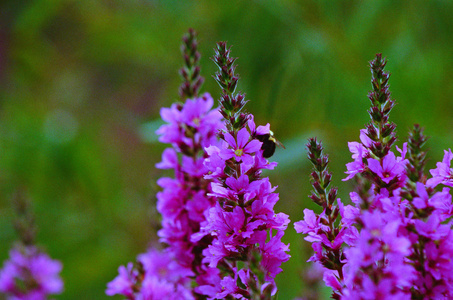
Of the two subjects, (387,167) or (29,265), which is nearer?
(387,167)

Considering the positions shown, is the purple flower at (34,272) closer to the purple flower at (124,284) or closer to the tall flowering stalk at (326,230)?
the purple flower at (124,284)

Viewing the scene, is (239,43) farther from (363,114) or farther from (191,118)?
(191,118)

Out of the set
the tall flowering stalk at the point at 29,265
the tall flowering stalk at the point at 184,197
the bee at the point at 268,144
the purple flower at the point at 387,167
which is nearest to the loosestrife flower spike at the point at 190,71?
the tall flowering stalk at the point at 184,197

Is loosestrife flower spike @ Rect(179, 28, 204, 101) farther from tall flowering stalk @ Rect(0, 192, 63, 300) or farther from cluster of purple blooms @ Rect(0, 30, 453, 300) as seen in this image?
tall flowering stalk @ Rect(0, 192, 63, 300)

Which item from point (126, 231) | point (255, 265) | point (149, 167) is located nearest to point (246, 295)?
point (255, 265)

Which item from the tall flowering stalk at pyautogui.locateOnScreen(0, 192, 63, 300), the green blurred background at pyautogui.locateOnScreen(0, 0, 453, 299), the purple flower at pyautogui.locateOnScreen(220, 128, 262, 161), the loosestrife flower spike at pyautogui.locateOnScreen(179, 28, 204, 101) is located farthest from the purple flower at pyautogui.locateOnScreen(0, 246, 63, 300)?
the purple flower at pyautogui.locateOnScreen(220, 128, 262, 161)

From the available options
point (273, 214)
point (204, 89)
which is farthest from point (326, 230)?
point (204, 89)

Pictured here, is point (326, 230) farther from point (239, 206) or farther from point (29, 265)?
point (29, 265)

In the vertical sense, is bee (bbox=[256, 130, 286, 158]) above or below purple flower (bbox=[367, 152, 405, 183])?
above
